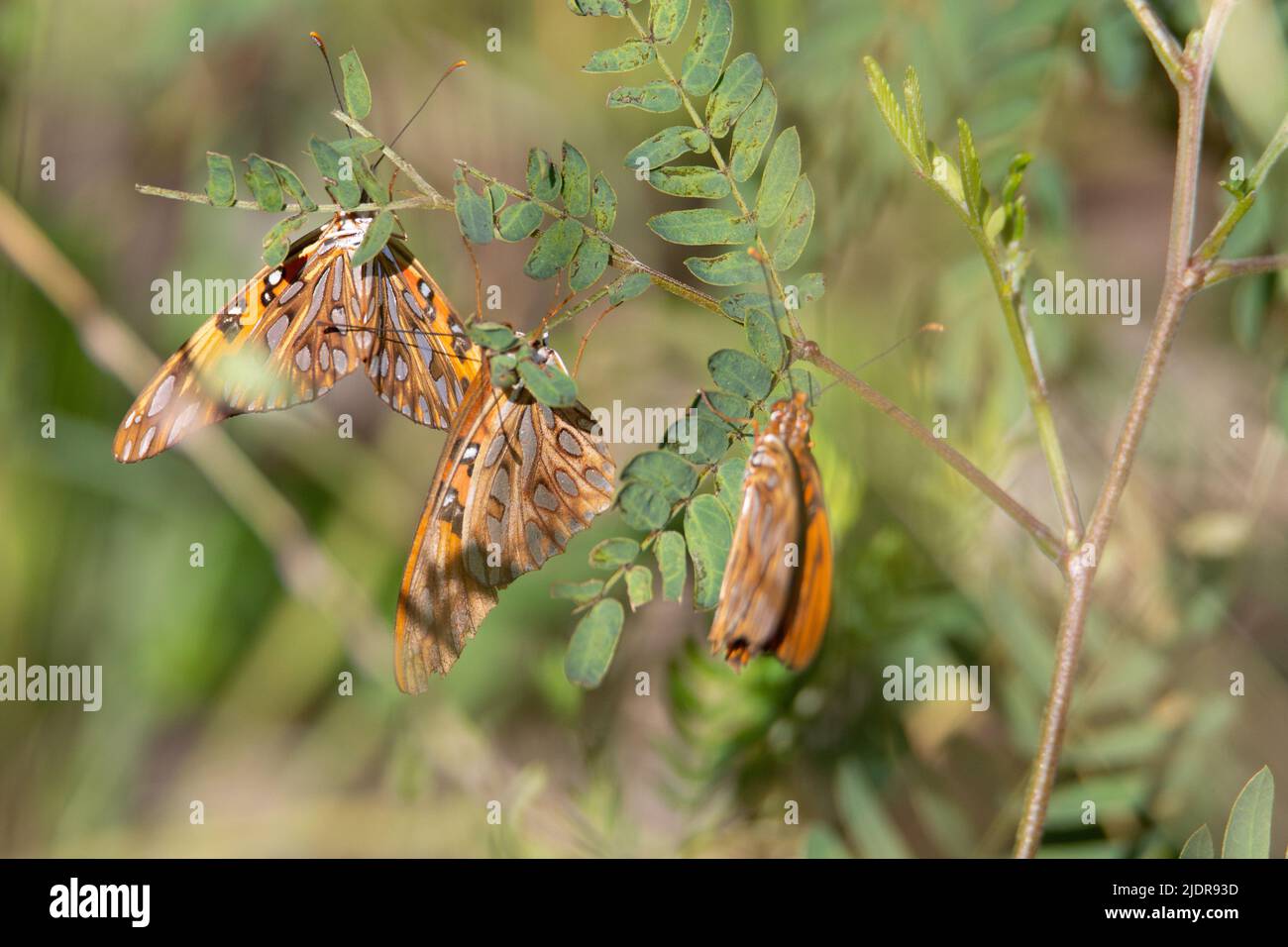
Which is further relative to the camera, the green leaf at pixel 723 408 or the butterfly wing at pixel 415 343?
the butterfly wing at pixel 415 343

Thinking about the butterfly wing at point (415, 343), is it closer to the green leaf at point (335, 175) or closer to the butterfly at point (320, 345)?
the butterfly at point (320, 345)

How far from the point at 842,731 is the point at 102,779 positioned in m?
0.99

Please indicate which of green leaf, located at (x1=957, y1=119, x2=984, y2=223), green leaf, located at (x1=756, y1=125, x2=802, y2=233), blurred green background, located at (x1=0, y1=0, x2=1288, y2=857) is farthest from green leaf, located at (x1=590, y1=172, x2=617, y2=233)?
blurred green background, located at (x1=0, y1=0, x2=1288, y2=857)

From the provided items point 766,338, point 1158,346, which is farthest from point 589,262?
point 1158,346

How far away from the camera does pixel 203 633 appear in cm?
132

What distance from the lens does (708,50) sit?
650mm

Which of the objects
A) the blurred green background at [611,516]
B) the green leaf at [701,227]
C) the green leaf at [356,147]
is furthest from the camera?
the blurred green background at [611,516]

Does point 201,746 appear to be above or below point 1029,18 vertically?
below

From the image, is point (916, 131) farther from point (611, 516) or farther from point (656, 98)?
point (611, 516)

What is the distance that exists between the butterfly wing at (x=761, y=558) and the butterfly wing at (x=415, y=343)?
25 cm

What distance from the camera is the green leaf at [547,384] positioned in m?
0.58

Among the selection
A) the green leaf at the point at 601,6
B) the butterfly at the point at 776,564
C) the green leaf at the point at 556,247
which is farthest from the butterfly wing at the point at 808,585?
the green leaf at the point at 601,6

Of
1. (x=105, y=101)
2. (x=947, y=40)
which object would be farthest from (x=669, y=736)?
(x=105, y=101)
